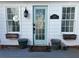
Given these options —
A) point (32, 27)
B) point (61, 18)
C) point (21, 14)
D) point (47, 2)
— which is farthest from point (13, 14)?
point (61, 18)

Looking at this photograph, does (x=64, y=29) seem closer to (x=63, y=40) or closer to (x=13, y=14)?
(x=63, y=40)

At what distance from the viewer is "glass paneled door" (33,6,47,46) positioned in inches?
237

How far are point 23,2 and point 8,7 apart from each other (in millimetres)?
528

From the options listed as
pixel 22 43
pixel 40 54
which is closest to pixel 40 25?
pixel 22 43

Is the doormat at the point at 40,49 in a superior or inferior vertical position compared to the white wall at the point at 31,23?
inferior

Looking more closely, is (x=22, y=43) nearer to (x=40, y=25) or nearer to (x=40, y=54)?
(x=40, y=25)

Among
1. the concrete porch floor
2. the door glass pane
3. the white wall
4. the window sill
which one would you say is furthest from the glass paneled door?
the concrete porch floor

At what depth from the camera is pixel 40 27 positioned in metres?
6.15

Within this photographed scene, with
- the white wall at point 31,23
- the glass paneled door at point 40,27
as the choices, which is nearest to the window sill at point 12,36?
the white wall at point 31,23

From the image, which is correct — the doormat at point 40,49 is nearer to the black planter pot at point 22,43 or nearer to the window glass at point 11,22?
the black planter pot at point 22,43

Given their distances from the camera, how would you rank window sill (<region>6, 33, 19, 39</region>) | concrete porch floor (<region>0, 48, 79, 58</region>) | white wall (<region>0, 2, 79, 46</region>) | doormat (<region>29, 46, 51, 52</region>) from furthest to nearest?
window sill (<region>6, 33, 19, 39</region>)
white wall (<region>0, 2, 79, 46</region>)
doormat (<region>29, 46, 51, 52</region>)
concrete porch floor (<region>0, 48, 79, 58</region>)

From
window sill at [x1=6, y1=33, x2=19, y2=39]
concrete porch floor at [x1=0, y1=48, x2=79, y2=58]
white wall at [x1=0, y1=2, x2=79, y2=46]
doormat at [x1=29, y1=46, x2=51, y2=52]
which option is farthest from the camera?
window sill at [x1=6, y1=33, x2=19, y2=39]

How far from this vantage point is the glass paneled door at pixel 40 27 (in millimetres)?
6027

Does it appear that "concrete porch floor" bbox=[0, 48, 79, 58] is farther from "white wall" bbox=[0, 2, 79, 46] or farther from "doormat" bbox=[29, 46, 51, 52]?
"white wall" bbox=[0, 2, 79, 46]
